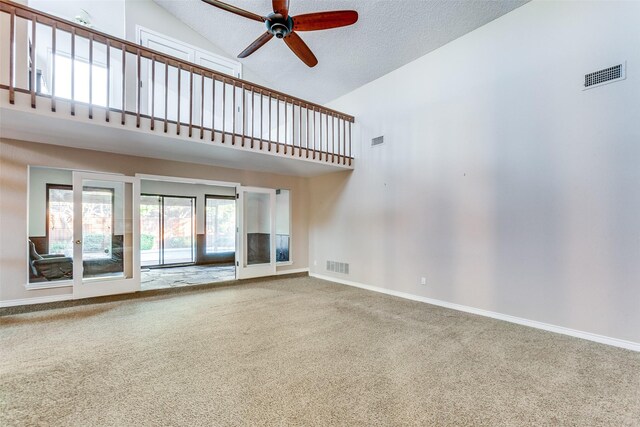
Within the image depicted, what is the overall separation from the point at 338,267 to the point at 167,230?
20.0 ft

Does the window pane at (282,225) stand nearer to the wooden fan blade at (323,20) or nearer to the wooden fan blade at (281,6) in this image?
the wooden fan blade at (323,20)

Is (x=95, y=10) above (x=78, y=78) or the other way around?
above

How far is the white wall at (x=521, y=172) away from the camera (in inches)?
126

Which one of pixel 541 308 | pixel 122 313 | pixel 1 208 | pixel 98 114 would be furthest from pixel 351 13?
pixel 1 208

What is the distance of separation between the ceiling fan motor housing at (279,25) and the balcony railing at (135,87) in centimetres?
121

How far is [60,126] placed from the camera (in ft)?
12.1

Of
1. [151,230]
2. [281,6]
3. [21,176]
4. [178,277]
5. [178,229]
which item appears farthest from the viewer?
[178,229]

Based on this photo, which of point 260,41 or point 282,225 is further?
point 282,225

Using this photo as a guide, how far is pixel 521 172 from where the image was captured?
3.88m

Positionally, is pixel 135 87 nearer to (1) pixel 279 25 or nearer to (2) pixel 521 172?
(1) pixel 279 25

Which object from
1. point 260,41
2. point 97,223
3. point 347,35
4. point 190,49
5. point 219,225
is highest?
point 190,49

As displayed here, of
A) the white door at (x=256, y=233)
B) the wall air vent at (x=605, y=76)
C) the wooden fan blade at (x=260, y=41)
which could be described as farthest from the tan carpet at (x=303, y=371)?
the wooden fan blade at (x=260, y=41)

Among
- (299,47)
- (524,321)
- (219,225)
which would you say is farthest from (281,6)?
(219,225)

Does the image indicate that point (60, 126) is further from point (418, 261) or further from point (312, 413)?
point (418, 261)
